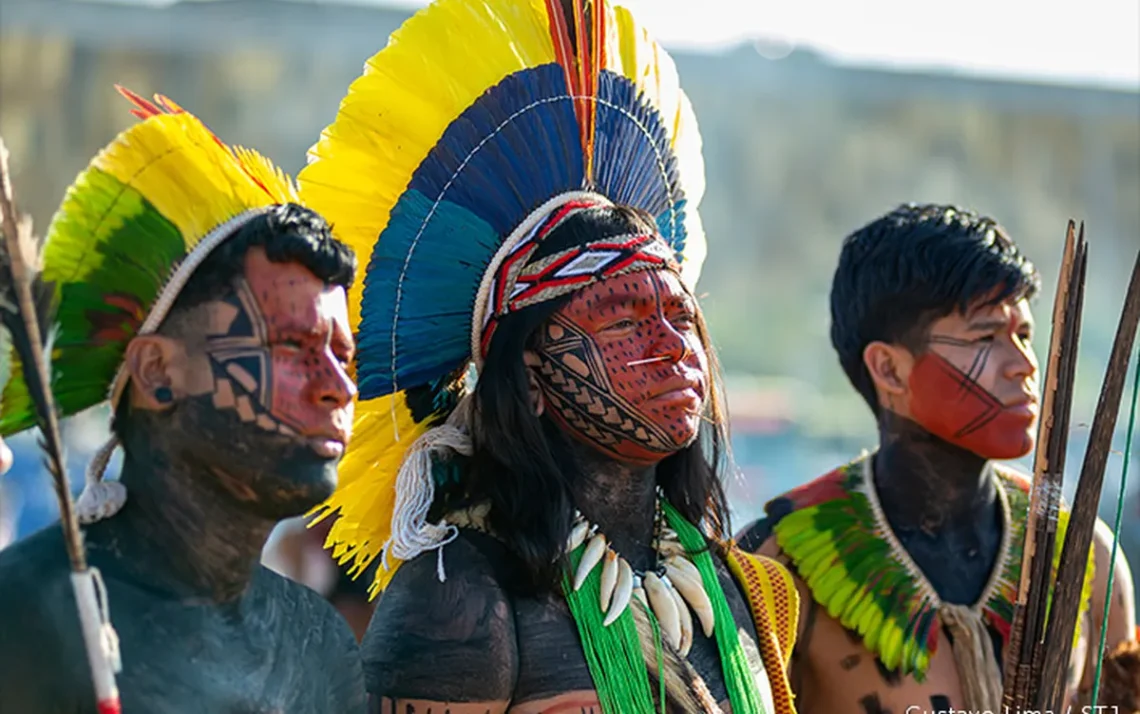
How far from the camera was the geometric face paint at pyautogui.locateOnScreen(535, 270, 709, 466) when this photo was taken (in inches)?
117

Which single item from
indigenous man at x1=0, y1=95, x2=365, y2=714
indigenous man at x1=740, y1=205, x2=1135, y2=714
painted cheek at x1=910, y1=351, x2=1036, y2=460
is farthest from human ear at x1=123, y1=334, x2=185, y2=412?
painted cheek at x1=910, y1=351, x2=1036, y2=460

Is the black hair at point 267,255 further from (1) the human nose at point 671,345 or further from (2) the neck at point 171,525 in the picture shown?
(1) the human nose at point 671,345

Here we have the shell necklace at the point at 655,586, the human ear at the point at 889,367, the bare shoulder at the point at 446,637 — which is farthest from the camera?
the human ear at the point at 889,367

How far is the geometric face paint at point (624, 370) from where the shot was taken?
2.97m

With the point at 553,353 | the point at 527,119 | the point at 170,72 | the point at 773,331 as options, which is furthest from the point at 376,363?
the point at 773,331

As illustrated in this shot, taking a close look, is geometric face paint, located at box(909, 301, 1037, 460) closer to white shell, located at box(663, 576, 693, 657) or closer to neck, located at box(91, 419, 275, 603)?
white shell, located at box(663, 576, 693, 657)

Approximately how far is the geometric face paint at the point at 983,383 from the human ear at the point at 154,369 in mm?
2028

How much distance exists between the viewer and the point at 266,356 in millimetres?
2354

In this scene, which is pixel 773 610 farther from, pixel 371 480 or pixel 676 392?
pixel 371 480

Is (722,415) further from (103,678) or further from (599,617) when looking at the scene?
(103,678)

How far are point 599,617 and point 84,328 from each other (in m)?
1.10

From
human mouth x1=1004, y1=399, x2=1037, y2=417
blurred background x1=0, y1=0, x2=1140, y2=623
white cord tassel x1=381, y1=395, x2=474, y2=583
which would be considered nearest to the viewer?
white cord tassel x1=381, y1=395, x2=474, y2=583

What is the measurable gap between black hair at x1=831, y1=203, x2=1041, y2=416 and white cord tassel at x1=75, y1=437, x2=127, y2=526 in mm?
2080

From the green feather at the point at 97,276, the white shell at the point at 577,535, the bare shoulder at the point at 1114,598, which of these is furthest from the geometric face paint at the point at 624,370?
the bare shoulder at the point at 1114,598
